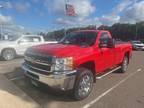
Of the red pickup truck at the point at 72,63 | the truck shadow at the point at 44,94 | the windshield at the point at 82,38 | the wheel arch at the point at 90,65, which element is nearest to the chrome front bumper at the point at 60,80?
the red pickup truck at the point at 72,63

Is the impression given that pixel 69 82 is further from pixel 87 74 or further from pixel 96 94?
pixel 96 94

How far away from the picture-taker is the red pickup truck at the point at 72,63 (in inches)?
216

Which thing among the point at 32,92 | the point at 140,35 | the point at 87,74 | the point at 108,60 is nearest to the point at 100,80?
the point at 108,60

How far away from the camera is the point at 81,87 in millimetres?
5934

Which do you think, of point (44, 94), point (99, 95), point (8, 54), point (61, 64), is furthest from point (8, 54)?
point (61, 64)

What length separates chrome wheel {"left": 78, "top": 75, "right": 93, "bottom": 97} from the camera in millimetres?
5895

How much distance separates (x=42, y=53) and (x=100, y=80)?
10.3 feet

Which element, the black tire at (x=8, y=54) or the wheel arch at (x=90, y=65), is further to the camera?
the black tire at (x=8, y=54)

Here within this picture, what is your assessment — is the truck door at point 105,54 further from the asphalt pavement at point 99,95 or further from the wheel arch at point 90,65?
the asphalt pavement at point 99,95

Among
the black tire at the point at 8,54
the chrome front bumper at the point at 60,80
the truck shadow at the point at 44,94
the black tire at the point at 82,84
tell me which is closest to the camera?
the chrome front bumper at the point at 60,80

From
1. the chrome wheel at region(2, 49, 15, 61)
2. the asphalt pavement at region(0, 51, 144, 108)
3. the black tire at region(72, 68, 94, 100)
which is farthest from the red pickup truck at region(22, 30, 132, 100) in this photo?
the chrome wheel at region(2, 49, 15, 61)

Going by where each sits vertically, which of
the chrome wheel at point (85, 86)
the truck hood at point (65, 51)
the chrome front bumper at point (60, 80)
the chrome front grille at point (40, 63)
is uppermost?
the truck hood at point (65, 51)

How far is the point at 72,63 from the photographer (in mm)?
5602

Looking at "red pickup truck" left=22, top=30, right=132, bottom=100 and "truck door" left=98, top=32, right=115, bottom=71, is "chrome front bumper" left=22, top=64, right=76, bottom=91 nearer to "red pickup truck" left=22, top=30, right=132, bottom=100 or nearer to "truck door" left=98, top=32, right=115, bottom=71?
"red pickup truck" left=22, top=30, right=132, bottom=100
